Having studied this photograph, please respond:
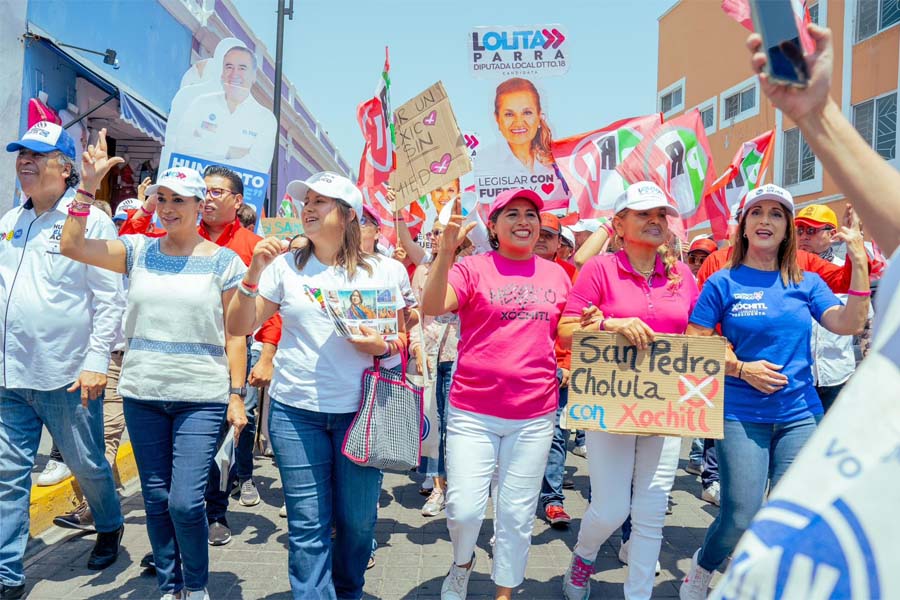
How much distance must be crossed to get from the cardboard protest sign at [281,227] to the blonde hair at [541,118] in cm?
230

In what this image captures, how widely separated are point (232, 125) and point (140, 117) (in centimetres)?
661

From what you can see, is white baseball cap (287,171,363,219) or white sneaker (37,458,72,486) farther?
white sneaker (37,458,72,486)

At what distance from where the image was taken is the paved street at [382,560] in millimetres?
4133

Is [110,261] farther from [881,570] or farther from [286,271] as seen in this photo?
[881,570]

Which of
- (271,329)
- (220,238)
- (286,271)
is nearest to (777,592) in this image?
(286,271)

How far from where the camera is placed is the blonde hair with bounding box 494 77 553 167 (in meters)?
5.86

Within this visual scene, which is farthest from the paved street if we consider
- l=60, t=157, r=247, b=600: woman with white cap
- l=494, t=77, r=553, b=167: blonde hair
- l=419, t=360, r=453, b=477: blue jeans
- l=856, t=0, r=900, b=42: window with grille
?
l=856, t=0, r=900, b=42: window with grille

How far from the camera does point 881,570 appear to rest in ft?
3.24

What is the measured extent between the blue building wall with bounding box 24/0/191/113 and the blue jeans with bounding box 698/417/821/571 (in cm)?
1020

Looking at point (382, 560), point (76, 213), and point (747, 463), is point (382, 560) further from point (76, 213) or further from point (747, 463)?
point (76, 213)

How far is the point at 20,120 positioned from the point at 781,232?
1003 centimetres

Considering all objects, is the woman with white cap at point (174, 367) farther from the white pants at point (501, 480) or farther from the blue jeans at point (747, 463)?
the blue jeans at point (747, 463)

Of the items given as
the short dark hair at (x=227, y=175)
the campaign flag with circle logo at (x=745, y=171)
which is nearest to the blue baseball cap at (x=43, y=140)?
the short dark hair at (x=227, y=175)

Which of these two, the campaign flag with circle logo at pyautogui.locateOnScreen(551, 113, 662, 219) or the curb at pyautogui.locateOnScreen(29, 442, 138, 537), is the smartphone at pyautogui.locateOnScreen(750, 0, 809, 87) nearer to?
the curb at pyautogui.locateOnScreen(29, 442, 138, 537)
